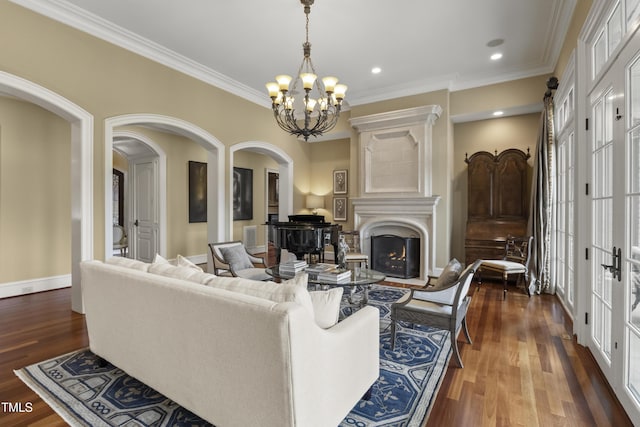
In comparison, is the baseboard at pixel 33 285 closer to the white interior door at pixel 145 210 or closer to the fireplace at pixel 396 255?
the white interior door at pixel 145 210

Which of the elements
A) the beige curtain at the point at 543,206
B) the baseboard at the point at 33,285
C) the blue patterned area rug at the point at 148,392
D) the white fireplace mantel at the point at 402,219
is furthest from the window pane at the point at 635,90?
the baseboard at the point at 33,285

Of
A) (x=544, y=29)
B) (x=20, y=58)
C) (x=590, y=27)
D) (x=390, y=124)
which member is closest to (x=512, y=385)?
(x=590, y=27)

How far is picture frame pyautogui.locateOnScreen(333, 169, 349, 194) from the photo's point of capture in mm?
7246

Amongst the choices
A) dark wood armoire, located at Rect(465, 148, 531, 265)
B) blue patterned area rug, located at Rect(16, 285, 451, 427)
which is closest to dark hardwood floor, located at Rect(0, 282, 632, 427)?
blue patterned area rug, located at Rect(16, 285, 451, 427)

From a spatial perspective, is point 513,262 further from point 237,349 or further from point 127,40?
point 127,40

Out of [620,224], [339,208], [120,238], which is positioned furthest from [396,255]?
[120,238]

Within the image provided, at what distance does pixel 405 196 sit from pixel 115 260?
436 cm

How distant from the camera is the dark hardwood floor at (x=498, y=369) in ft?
6.21

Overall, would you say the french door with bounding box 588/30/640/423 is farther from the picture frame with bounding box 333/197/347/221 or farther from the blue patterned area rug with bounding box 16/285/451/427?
the picture frame with bounding box 333/197/347/221

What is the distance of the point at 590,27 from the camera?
258cm

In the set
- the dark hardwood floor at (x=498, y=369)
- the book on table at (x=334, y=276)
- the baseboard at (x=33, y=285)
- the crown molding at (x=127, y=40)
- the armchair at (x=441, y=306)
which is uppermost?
the crown molding at (x=127, y=40)

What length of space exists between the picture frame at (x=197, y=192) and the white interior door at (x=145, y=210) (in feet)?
2.42

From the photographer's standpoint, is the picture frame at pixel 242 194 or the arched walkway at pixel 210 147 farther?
the picture frame at pixel 242 194

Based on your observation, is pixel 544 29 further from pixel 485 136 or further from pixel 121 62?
pixel 121 62
